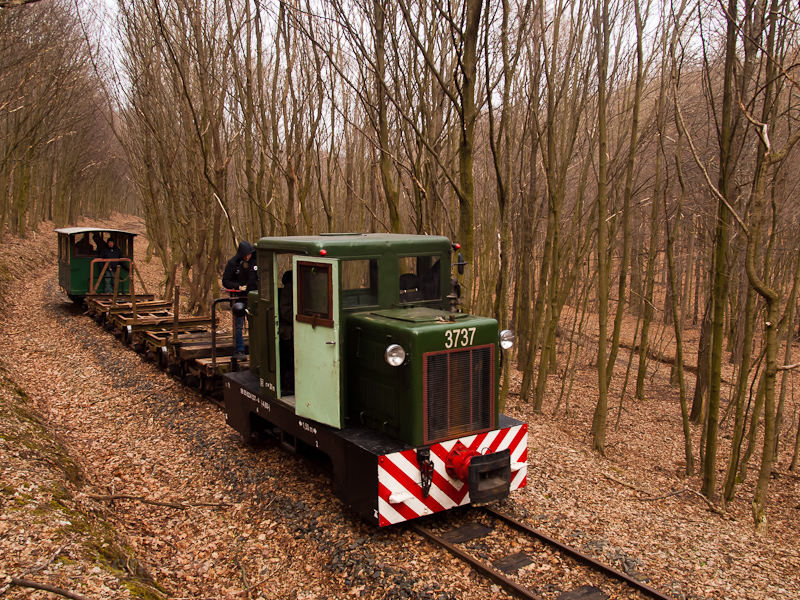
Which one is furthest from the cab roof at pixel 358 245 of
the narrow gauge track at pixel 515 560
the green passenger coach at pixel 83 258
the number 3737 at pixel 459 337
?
the green passenger coach at pixel 83 258

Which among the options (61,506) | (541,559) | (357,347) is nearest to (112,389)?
(61,506)

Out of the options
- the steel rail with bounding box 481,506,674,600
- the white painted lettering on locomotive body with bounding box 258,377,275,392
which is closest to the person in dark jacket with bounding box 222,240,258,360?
the white painted lettering on locomotive body with bounding box 258,377,275,392

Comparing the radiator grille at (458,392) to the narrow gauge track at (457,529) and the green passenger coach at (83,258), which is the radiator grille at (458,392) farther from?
the green passenger coach at (83,258)

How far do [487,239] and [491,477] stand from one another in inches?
395

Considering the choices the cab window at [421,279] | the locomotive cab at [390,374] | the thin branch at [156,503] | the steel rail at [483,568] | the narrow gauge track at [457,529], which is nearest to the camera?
the steel rail at [483,568]

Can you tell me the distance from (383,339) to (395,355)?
18.4 inches

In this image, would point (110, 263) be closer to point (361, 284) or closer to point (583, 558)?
point (361, 284)

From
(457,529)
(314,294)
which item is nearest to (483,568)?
(457,529)

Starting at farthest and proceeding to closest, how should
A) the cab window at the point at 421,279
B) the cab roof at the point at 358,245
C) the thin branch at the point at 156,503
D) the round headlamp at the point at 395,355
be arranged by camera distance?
the cab window at the point at 421,279, the thin branch at the point at 156,503, the cab roof at the point at 358,245, the round headlamp at the point at 395,355

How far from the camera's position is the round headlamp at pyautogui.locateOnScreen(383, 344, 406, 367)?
4801mm

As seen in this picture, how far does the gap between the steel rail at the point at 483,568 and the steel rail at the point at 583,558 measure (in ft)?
2.11

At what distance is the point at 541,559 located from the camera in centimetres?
480

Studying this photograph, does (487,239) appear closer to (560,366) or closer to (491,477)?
(560,366)

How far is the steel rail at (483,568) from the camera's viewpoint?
4.26 m
